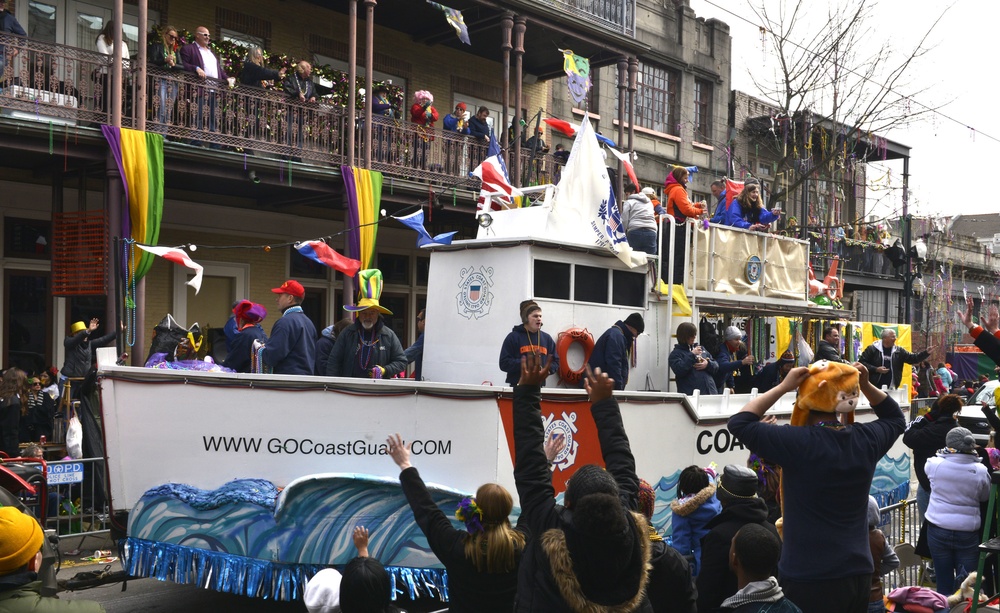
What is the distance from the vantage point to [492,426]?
23.6 feet

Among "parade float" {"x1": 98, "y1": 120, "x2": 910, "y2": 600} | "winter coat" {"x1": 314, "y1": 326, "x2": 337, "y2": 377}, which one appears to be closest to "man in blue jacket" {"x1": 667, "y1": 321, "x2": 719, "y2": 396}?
"parade float" {"x1": 98, "y1": 120, "x2": 910, "y2": 600}

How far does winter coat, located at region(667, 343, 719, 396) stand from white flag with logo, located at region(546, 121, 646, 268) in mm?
1052

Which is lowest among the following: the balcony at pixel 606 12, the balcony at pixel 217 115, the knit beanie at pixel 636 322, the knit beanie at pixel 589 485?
the knit beanie at pixel 589 485

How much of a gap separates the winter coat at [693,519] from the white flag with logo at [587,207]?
4199 mm

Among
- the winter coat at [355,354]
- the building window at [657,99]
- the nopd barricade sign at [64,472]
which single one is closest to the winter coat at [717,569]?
the winter coat at [355,354]

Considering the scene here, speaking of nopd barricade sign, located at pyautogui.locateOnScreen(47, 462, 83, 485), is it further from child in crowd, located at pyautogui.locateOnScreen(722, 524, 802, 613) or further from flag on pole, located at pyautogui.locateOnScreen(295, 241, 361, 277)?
child in crowd, located at pyautogui.locateOnScreen(722, 524, 802, 613)

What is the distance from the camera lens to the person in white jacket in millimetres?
6891

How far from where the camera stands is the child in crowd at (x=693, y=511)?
5.73m

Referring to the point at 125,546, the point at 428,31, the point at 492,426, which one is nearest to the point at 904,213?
the point at 428,31

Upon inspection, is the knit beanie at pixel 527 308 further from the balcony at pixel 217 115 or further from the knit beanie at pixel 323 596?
the balcony at pixel 217 115

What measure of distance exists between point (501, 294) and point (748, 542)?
561cm

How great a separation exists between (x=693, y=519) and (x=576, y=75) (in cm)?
1353

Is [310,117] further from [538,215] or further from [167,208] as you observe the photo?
[538,215]

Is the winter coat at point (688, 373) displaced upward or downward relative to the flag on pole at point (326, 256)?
downward
